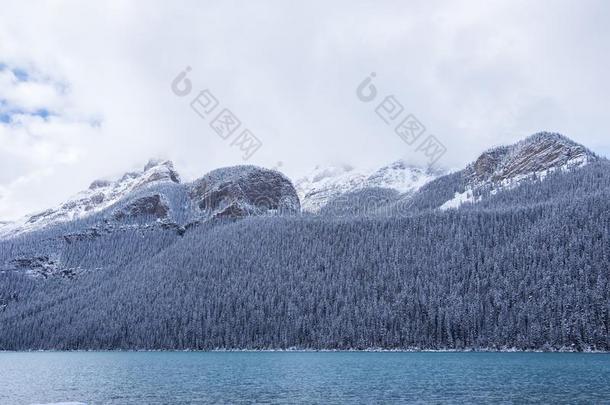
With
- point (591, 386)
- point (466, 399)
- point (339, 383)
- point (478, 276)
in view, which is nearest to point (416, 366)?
point (339, 383)

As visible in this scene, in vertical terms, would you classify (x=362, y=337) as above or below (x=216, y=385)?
above

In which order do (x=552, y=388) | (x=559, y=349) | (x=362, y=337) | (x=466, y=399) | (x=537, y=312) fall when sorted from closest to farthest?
(x=466, y=399)
(x=552, y=388)
(x=559, y=349)
(x=537, y=312)
(x=362, y=337)

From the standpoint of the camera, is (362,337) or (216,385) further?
(362,337)


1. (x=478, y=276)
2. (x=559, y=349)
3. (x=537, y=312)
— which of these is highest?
(x=478, y=276)

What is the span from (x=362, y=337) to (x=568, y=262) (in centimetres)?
7389

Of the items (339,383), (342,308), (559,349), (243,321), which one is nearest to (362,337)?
(342,308)

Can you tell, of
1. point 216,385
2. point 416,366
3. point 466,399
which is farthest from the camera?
point 416,366

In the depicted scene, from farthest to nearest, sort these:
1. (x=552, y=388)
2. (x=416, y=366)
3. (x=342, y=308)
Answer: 1. (x=342, y=308)
2. (x=416, y=366)
3. (x=552, y=388)

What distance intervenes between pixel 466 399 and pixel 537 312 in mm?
118481

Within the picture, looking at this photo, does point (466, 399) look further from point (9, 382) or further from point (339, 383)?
point (9, 382)

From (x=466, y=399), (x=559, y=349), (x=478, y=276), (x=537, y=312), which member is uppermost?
(x=478, y=276)

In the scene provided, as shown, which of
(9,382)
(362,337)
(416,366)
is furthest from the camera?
(362,337)

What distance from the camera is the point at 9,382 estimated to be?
84.9 m

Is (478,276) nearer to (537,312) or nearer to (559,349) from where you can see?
(537,312)
